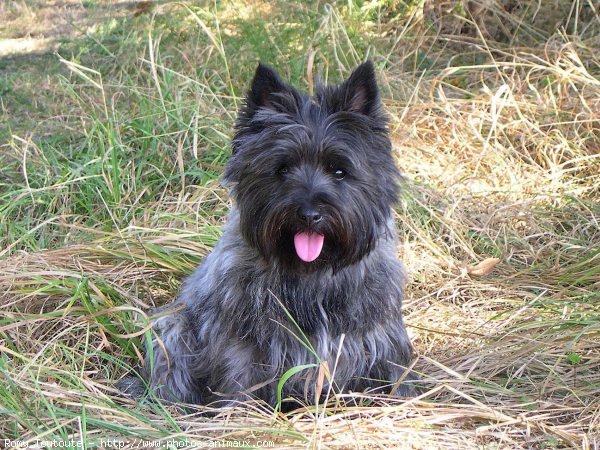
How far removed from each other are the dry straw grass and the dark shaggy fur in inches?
6.7

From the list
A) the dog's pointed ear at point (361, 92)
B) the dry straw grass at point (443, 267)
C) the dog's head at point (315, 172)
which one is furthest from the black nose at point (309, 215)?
the dry straw grass at point (443, 267)

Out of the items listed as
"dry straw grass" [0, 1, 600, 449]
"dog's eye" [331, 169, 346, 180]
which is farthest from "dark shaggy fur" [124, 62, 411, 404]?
"dry straw grass" [0, 1, 600, 449]

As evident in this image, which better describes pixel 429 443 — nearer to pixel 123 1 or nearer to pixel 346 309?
pixel 346 309

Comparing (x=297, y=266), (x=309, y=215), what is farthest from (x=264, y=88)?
(x=297, y=266)

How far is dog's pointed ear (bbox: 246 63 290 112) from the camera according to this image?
11.5 feet

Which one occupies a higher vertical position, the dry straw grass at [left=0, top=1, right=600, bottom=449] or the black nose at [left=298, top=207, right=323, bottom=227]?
the black nose at [left=298, top=207, right=323, bottom=227]

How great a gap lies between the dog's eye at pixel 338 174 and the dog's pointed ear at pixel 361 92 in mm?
273

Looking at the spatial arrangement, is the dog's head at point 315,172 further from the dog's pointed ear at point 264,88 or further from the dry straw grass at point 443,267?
the dry straw grass at point 443,267

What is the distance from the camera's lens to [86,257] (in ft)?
15.1

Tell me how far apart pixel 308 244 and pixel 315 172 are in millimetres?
297

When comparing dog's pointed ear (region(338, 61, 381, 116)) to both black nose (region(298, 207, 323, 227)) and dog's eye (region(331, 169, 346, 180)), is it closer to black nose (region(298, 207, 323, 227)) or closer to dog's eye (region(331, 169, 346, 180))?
dog's eye (region(331, 169, 346, 180))

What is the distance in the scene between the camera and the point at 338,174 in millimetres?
3393

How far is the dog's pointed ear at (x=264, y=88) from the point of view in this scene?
350cm

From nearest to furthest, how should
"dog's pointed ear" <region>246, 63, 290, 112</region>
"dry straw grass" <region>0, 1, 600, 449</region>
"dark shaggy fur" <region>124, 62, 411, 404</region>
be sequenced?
"dry straw grass" <region>0, 1, 600, 449</region> < "dark shaggy fur" <region>124, 62, 411, 404</region> < "dog's pointed ear" <region>246, 63, 290, 112</region>
